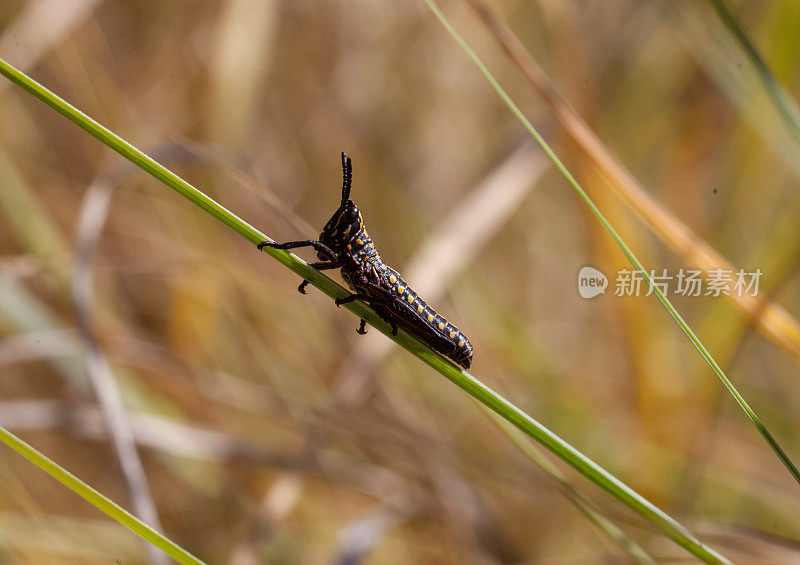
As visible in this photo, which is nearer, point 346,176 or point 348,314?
point 346,176

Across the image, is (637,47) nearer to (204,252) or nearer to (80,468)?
(204,252)

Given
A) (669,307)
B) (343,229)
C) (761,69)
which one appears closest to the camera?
(669,307)

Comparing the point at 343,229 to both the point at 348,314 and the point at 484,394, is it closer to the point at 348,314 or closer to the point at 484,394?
the point at 484,394

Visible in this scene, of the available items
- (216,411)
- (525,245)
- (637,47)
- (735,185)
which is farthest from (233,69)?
(735,185)

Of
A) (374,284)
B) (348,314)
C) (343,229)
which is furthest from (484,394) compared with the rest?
(348,314)

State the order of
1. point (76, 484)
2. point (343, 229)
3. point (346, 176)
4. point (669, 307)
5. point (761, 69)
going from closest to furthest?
point (76, 484), point (669, 307), point (761, 69), point (346, 176), point (343, 229)

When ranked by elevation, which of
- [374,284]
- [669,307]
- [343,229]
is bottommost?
[669,307]

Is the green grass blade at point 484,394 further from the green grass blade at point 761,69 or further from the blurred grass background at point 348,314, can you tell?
the green grass blade at point 761,69
